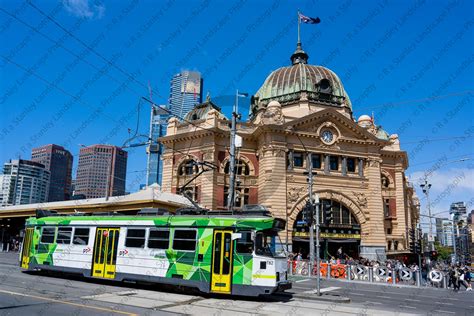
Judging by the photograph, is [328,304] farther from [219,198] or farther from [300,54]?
[300,54]

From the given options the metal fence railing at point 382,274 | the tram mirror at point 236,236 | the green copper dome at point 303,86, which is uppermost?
the green copper dome at point 303,86

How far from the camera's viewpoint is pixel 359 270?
28.6m

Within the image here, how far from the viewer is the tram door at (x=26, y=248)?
71.0 ft

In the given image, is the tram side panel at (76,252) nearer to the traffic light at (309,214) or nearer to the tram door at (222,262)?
the tram door at (222,262)

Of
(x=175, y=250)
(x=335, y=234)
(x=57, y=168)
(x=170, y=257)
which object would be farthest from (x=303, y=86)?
(x=57, y=168)

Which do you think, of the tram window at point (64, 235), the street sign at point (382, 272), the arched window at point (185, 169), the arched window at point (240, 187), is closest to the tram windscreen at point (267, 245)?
the tram window at point (64, 235)

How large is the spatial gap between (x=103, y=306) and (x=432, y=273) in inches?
915

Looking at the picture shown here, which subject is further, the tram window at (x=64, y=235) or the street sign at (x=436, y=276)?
the street sign at (x=436, y=276)

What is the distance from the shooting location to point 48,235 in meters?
20.9

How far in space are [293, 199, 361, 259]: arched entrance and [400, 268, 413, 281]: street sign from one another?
13200 millimetres

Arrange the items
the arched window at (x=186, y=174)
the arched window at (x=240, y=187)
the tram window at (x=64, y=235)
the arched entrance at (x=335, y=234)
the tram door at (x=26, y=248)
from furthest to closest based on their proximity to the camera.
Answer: the arched window at (x=186, y=174) → the arched window at (x=240, y=187) → the arched entrance at (x=335, y=234) → the tram door at (x=26, y=248) → the tram window at (x=64, y=235)

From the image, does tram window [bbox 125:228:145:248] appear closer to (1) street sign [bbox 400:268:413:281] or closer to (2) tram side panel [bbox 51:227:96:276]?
(2) tram side panel [bbox 51:227:96:276]

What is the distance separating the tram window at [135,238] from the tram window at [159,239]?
1.50 feet

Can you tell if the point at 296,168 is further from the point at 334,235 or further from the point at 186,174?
the point at 186,174
